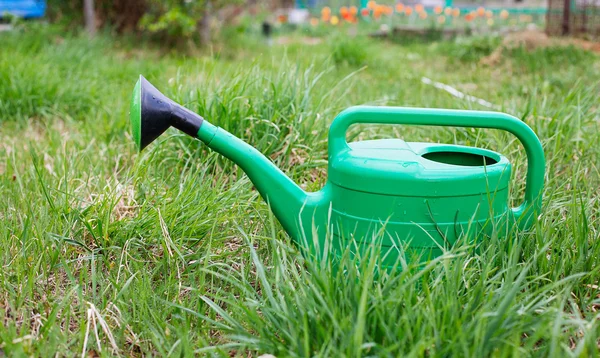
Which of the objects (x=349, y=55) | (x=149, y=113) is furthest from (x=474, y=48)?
(x=149, y=113)

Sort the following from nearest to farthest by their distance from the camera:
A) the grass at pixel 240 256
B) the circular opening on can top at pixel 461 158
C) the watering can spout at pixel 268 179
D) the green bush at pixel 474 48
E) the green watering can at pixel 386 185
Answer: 1. the grass at pixel 240 256
2. the green watering can at pixel 386 185
3. the watering can spout at pixel 268 179
4. the circular opening on can top at pixel 461 158
5. the green bush at pixel 474 48

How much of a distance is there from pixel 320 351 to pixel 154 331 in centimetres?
45

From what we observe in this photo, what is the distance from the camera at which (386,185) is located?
1.49 m

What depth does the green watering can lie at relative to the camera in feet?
4.89

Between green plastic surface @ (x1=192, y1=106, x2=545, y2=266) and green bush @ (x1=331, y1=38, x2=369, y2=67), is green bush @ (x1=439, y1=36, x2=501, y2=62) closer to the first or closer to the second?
green bush @ (x1=331, y1=38, x2=369, y2=67)

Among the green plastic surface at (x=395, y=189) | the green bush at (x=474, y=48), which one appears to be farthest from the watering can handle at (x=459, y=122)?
the green bush at (x=474, y=48)

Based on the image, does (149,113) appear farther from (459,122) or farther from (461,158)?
(461,158)

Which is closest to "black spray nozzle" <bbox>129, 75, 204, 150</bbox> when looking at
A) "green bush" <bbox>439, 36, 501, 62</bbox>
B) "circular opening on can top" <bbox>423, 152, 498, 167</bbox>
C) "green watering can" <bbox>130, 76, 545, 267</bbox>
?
"green watering can" <bbox>130, 76, 545, 267</bbox>

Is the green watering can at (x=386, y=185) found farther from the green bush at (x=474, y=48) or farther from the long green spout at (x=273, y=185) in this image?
the green bush at (x=474, y=48)

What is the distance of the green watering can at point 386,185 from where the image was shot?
1.49m

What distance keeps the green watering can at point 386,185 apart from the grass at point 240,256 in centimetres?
8

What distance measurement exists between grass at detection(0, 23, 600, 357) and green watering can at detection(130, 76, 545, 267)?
0.08 metres

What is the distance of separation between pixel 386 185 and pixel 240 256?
1.76 feet

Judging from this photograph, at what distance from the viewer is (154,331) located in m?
1.44
